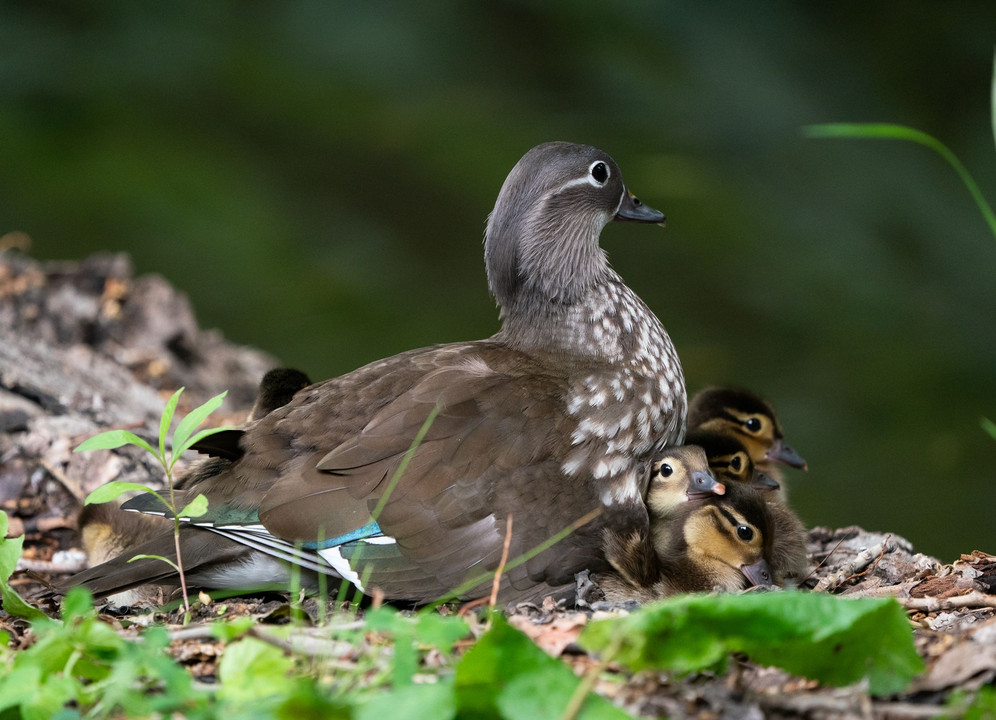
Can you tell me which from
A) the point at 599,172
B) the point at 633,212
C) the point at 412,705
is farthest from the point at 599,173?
the point at 412,705

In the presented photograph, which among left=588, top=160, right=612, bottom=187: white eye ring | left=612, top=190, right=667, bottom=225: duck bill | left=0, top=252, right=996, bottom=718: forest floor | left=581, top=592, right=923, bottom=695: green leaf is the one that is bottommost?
left=0, top=252, right=996, bottom=718: forest floor

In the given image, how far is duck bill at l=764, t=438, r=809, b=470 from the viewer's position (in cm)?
397

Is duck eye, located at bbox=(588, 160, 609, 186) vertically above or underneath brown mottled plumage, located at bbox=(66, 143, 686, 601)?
above

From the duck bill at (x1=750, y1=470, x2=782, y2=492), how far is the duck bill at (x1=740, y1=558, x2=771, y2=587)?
1.52 ft

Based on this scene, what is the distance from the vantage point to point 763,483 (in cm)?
352

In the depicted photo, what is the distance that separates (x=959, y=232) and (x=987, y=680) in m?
5.44

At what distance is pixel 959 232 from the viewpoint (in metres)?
6.68

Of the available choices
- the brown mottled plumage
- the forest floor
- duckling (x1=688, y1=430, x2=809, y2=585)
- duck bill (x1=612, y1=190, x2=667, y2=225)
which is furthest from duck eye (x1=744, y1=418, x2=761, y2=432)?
duck bill (x1=612, y1=190, x2=667, y2=225)

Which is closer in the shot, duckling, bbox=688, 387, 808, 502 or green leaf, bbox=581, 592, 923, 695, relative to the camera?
green leaf, bbox=581, 592, 923, 695

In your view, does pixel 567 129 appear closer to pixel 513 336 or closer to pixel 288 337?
pixel 288 337

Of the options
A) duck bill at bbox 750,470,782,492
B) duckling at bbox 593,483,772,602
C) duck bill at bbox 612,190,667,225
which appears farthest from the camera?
duck bill at bbox 612,190,667,225

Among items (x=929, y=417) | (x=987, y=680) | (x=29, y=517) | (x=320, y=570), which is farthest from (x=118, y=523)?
(x=929, y=417)

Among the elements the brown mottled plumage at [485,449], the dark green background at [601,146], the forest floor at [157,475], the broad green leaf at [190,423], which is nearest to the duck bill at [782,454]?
the forest floor at [157,475]

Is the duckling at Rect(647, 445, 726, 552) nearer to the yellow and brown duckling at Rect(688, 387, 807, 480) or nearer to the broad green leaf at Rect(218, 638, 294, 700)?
the yellow and brown duckling at Rect(688, 387, 807, 480)
